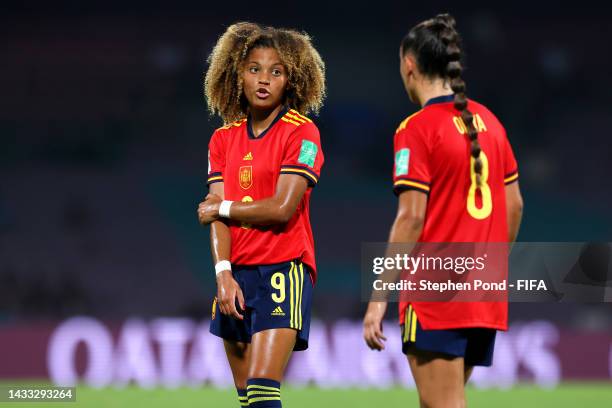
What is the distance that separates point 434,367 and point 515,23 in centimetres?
1783

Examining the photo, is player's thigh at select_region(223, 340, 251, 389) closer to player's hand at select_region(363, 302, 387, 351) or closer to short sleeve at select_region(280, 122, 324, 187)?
short sleeve at select_region(280, 122, 324, 187)

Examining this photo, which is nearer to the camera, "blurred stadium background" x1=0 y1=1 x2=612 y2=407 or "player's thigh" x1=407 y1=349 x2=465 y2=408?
"player's thigh" x1=407 y1=349 x2=465 y2=408

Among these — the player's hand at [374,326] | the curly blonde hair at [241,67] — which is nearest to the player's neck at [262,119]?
the curly blonde hair at [241,67]

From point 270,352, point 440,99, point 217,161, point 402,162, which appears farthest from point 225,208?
point 440,99

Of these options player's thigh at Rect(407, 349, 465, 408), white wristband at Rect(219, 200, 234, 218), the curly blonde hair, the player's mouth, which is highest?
Answer: the curly blonde hair

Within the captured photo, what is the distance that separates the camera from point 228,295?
486cm

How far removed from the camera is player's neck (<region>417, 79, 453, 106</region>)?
4266 millimetres

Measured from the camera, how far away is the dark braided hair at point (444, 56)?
13.5 ft

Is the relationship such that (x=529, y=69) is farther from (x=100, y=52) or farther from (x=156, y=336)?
(x=156, y=336)

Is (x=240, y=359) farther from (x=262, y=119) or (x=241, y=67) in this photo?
(x=241, y=67)

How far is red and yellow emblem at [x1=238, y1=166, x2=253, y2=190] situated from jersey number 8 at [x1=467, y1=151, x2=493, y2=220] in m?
1.25

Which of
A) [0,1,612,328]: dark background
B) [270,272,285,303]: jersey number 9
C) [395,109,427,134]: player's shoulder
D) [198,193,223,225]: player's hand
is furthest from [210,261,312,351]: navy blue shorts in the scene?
[0,1,612,328]: dark background

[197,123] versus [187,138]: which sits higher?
[197,123]

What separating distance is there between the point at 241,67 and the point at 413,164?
1379 millimetres
